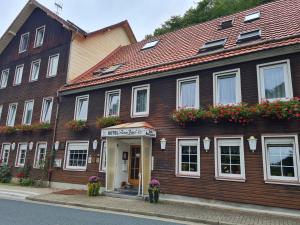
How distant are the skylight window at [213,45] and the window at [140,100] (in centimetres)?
314

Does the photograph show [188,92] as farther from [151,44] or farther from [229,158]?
[151,44]

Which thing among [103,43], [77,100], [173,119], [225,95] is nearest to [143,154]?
[173,119]

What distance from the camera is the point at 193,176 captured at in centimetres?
1014

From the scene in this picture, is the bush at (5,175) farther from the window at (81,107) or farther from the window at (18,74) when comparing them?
the window at (18,74)

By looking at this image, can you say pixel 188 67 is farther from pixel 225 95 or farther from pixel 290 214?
pixel 290 214

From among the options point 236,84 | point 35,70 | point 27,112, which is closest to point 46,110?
point 27,112

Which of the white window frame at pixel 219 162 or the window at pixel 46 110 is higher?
the window at pixel 46 110

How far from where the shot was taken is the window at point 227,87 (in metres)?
10.1

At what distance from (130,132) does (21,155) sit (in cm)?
1004

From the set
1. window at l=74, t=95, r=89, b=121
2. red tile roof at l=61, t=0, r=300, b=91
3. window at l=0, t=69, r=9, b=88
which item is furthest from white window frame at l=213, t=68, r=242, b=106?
window at l=0, t=69, r=9, b=88

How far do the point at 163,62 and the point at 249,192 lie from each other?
708cm

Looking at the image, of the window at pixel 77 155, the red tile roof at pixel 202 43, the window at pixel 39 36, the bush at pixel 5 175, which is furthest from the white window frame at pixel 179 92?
the window at pixel 39 36

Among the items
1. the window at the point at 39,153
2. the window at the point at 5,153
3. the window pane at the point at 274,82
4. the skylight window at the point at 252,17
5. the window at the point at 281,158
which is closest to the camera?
the window at the point at 281,158

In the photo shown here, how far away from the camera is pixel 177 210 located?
28.8 feet
